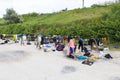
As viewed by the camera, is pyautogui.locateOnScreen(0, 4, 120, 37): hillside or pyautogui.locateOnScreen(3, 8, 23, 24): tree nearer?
pyautogui.locateOnScreen(0, 4, 120, 37): hillside

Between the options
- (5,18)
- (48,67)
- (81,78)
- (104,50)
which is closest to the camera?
(81,78)

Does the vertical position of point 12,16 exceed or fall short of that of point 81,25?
it exceeds it

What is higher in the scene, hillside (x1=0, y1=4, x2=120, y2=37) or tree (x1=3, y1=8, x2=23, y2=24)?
tree (x1=3, y1=8, x2=23, y2=24)

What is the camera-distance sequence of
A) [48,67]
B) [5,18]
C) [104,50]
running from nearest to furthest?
[48,67]
[104,50]
[5,18]

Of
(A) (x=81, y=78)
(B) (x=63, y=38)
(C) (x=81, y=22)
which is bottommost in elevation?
(A) (x=81, y=78)

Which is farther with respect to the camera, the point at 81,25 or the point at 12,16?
the point at 12,16

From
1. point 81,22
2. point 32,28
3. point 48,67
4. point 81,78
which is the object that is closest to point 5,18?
point 32,28

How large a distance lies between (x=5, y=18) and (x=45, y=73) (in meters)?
43.7

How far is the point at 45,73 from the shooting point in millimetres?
15062

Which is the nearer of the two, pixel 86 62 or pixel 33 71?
pixel 33 71

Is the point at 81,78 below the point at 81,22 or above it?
below

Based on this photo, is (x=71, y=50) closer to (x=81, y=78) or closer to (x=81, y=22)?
(x=81, y=78)

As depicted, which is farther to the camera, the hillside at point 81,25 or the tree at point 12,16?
the tree at point 12,16

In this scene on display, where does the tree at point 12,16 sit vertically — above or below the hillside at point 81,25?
above
